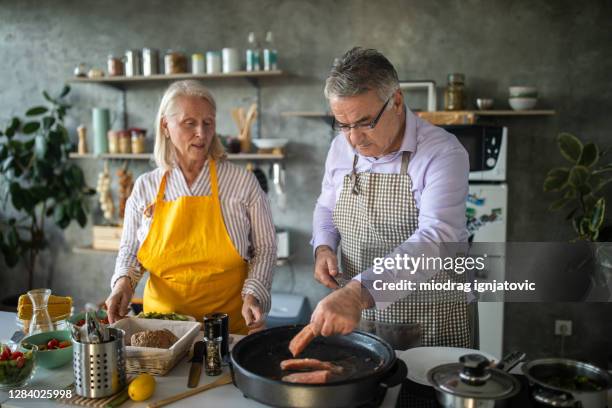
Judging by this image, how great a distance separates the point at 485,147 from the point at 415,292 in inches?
76.2

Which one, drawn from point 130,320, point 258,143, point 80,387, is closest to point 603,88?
point 258,143

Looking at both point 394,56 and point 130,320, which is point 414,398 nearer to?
point 130,320

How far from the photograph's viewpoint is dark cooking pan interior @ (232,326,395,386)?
136cm

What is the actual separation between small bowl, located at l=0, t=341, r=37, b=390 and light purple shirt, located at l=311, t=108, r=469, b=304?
103 centimetres

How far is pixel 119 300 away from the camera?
193 centimetres

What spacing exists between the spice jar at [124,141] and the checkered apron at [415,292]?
113 inches

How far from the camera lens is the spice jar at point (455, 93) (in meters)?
3.68

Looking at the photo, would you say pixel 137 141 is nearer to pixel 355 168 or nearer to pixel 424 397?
pixel 355 168

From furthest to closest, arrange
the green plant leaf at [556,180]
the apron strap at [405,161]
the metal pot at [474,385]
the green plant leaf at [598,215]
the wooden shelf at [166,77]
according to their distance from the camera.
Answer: the wooden shelf at [166,77], the green plant leaf at [556,180], the green plant leaf at [598,215], the apron strap at [405,161], the metal pot at [474,385]

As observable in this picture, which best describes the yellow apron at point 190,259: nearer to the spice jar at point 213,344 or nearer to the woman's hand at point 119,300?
the woman's hand at point 119,300

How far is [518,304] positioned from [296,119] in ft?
7.26

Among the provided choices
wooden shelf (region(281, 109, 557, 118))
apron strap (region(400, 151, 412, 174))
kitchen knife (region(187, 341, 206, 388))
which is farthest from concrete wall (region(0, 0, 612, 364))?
kitchen knife (region(187, 341, 206, 388))

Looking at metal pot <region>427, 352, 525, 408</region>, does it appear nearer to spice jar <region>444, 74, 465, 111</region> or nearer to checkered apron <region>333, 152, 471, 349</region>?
checkered apron <region>333, 152, 471, 349</region>

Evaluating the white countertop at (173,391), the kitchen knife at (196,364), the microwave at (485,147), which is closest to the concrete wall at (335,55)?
the microwave at (485,147)
